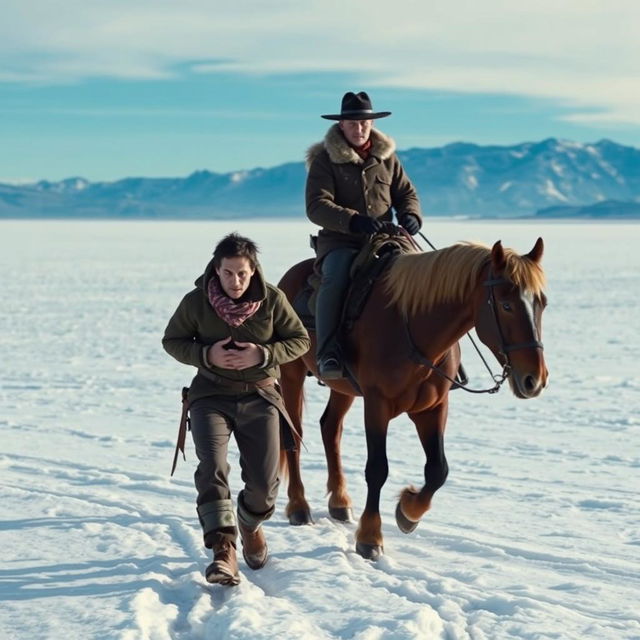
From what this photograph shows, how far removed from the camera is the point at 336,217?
19.8ft

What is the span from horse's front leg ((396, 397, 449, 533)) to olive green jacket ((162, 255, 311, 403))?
1.10 meters

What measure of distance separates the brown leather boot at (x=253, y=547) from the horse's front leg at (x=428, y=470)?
0.94 meters

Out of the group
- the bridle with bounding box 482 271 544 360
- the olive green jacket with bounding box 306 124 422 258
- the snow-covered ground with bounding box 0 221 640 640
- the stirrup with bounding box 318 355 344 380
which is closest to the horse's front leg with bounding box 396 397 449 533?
the snow-covered ground with bounding box 0 221 640 640

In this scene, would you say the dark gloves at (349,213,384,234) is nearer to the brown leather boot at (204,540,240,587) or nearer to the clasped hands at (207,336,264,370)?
the clasped hands at (207,336,264,370)

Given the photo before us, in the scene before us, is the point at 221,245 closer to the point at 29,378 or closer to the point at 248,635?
the point at 248,635

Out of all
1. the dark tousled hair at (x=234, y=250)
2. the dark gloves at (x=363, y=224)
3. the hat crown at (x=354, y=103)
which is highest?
the hat crown at (x=354, y=103)

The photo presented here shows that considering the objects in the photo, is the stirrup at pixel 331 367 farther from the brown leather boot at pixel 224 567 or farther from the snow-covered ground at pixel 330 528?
the brown leather boot at pixel 224 567

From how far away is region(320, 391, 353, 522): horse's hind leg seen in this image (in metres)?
6.45

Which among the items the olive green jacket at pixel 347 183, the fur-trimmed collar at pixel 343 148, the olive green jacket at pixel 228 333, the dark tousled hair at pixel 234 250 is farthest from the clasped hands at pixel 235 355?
the fur-trimmed collar at pixel 343 148

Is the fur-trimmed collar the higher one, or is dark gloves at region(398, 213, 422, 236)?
the fur-trimmed collar

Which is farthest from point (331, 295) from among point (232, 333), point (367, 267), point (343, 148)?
point (232, 333)

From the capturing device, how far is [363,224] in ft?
19.5

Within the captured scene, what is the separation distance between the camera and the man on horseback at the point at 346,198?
6008mm

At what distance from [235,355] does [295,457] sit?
6.29 ft
